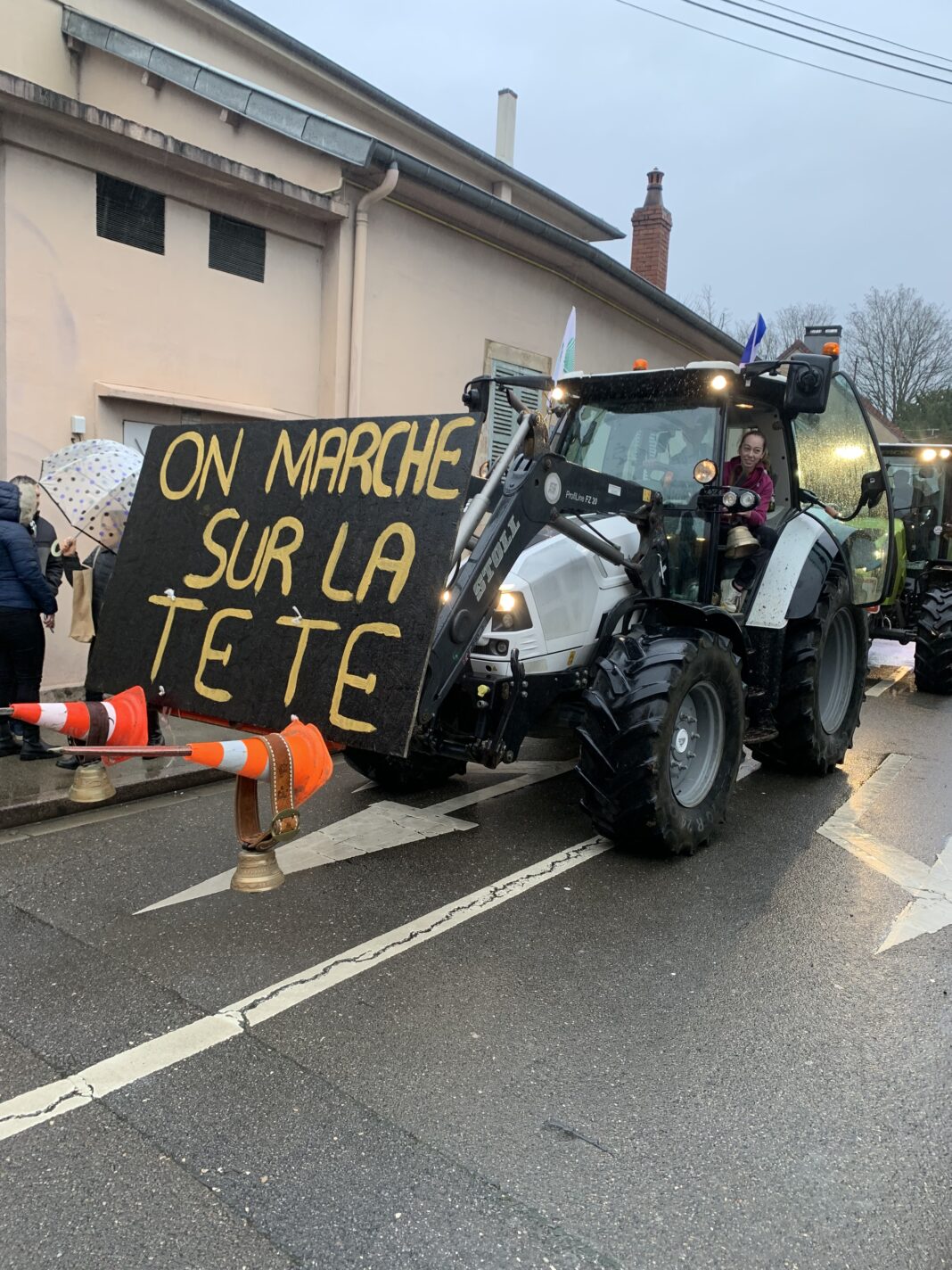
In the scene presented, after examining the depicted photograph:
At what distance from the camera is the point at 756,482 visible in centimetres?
559

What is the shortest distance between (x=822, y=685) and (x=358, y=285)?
20.6 ft

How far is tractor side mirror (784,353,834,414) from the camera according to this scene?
485 cm

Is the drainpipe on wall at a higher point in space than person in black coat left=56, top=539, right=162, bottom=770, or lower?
higher

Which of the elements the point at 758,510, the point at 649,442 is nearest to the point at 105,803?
the point at 649,442

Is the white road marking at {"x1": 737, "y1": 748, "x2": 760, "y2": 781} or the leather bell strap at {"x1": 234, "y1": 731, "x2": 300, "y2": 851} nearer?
the leather bell strap at {"x1": 234, "y1": 731, "x2": 300, "y2": 851}

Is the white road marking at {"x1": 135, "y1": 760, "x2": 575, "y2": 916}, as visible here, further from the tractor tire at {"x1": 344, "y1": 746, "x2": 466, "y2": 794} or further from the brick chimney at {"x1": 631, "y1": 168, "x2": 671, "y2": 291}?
the brick chimney at {"x1": 631, "y1": 168, "x2": 671, "y2": 291}

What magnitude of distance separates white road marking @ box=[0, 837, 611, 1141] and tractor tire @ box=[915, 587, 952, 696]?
6272mm

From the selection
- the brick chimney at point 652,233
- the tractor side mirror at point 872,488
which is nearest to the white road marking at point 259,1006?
the tractor side mirror at point 872,488

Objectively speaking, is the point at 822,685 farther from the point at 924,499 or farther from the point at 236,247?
the point at 236,247

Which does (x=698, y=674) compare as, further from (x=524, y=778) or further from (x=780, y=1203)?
(x=780, y=1203)

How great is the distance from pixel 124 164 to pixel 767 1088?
27.7 feet

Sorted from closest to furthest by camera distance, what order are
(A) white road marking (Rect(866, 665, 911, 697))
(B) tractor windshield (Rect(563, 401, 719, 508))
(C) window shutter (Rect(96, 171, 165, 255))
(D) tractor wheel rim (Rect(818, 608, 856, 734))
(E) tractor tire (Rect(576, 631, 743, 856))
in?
(E) tractor tire (Rect(576, 631, 743, 856))
(B) tractor windshield (Rect(563, 401, 719, 508))
(D) tractor wheel rim (Rect(818, 608, 856, 734))
(C) window shutter (Rect(96, 171, 165, 255))
(A) white road marking (Rect(866, 665, 911, 697))

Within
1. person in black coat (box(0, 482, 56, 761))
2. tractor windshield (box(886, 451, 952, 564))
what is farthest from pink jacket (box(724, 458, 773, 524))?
tractor windshield (box(886, 451, 952, 564))

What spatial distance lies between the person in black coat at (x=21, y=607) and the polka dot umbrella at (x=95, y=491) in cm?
92
